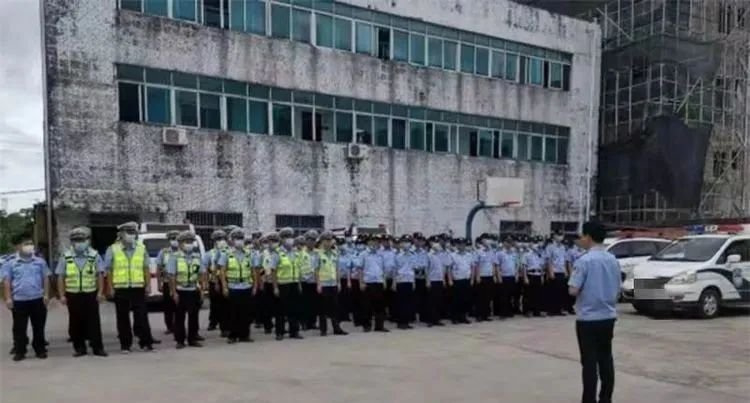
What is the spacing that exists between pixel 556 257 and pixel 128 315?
7.47 m

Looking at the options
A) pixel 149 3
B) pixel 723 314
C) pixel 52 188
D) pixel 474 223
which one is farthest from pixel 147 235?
pixel 474 223

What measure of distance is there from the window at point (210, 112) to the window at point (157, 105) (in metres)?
0.97

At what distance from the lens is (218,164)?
18.3 m

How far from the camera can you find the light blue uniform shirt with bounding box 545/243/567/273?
39.8 ft

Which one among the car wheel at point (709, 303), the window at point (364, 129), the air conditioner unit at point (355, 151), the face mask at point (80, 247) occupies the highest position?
A: the window at point (364, 129)

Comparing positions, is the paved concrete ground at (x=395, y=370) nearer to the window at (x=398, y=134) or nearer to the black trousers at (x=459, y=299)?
the black trousers at (x=459, y=299)

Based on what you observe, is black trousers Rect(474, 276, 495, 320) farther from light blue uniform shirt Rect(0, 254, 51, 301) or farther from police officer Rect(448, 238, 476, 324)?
light blue uniform shirt Rect(0, 254, 51, 301)

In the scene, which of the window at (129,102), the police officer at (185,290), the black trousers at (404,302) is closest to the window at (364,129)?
the window at (129,102)

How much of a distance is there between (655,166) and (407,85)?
992 cm

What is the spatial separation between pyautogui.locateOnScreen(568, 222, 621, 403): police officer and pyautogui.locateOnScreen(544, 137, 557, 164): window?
69.0 feet

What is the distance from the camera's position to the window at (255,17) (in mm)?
18969

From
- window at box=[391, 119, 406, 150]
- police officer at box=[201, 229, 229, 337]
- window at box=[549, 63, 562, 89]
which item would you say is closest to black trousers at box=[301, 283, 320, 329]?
police officer at box=[201, 229, 229, 337]

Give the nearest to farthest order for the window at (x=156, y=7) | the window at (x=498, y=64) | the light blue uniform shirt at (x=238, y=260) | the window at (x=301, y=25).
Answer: the light blue uniform shirt at (x=238, y=260) → the window at (x=156, y=7) → the window at (x=301, y=25) → the window at (x=498, y=64)

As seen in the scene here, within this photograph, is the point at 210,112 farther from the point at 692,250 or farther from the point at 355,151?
the point at 692,250
